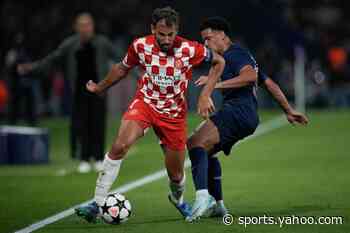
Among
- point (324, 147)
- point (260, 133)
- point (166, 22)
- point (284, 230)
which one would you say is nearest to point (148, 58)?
point (166, 22)

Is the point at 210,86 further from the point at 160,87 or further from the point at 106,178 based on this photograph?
the point at 106,178

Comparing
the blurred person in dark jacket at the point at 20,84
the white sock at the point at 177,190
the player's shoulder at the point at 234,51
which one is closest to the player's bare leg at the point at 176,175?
the white sock at the point at 177,190

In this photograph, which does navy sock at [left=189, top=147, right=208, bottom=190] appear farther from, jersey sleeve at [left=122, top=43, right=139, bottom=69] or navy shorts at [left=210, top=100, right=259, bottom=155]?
jersey sleeve at [left=122, top=43, right=139, bottom=69]

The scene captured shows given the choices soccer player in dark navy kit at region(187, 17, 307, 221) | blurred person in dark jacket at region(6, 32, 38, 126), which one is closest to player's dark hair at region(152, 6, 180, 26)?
soccer player in dark navy kit at region(187, 17, 307, 221)

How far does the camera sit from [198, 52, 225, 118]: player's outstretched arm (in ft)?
39.1

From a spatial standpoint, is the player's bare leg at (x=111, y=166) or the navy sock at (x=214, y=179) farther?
the navy sock at (x=214, y=179)

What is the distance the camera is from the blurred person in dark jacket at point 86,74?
19.1 metres

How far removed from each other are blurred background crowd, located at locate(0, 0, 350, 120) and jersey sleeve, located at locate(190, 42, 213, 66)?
66.5ft

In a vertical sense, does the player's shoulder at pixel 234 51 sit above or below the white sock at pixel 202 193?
above

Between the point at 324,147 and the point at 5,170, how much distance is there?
6.29 m

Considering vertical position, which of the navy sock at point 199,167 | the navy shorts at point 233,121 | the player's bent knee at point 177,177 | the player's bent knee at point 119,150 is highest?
the navy shorts at point 233,121

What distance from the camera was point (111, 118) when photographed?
109ft

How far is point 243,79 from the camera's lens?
12.7 meters

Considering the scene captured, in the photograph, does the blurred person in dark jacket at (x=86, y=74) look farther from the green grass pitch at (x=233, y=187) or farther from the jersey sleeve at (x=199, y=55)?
the jersey sleeve at (x=199, y=55)
